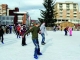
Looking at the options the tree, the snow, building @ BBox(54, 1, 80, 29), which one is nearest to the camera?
the snow

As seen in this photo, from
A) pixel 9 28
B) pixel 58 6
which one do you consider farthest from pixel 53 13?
pixel 58 6

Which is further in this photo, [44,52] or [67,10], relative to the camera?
[67,10]

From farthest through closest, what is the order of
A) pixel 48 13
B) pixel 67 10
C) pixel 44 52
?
pixel 67 10 → pixel 48 13 → pixel 44 52

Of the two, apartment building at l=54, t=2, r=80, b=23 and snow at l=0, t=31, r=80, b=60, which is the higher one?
apartment building at l=54, t=2, r=80, b=23

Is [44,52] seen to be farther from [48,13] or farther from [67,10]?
[67,10]

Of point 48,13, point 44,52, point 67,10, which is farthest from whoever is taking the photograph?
point 67,10

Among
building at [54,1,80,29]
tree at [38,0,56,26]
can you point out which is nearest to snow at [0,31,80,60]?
tree at [38,0,56,26]

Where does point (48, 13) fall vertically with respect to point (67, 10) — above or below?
below

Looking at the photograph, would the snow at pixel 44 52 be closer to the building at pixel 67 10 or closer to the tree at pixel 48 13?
the tree at pixel 48 13

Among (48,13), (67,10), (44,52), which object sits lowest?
(44,52)

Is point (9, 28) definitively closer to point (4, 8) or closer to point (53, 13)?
point (53, 13)

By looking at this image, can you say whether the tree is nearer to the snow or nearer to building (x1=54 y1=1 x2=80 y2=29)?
the snow

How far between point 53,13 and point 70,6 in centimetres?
6233

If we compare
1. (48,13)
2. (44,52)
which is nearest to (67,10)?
(48,13)
